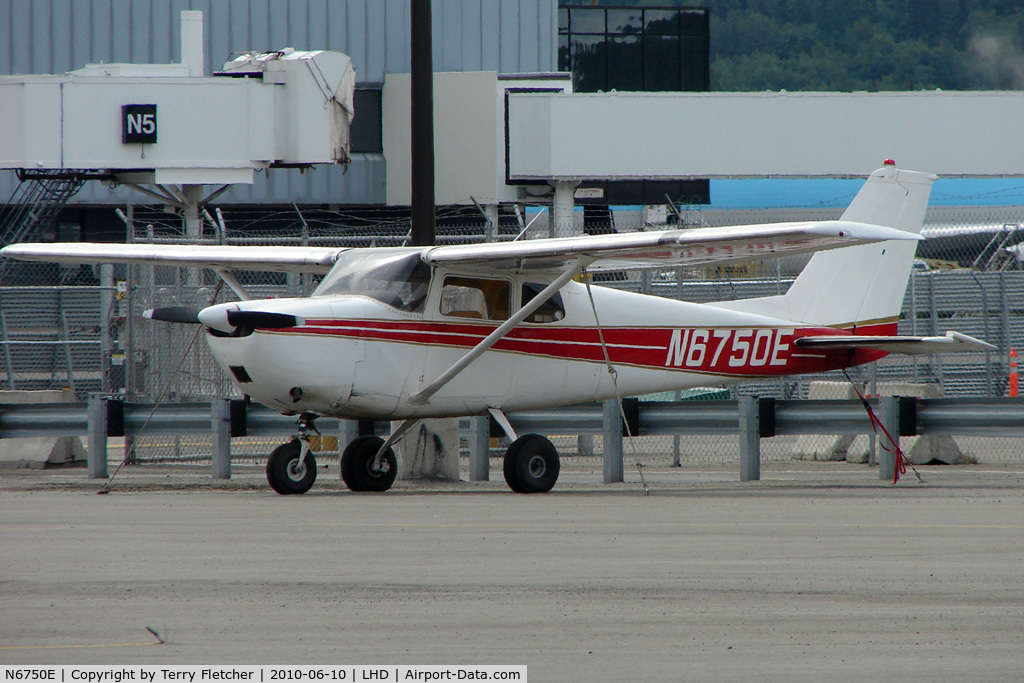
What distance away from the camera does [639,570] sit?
653 cm

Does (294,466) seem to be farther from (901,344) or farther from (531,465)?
(901,344)

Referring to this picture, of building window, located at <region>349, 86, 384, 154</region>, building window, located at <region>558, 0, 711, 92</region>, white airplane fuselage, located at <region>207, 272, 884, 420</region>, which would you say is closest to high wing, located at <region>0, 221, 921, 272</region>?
white airplane fuselage, located at <region>207, 272, 884, 420</region>

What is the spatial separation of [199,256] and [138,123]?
2067cm

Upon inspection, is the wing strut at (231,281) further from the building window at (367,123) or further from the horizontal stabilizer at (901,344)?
the building window at (367,123)

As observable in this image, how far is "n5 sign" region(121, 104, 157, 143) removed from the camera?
3188cm

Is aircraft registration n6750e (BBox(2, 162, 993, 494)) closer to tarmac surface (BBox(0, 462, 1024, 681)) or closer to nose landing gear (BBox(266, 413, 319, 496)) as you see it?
nose landing gear (BBox(266, 413, 319, 496))

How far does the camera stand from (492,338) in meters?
11.1

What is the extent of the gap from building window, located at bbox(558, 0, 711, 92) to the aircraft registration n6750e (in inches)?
1853

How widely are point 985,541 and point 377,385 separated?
5.14 meters

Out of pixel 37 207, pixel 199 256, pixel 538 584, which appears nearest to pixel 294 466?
pixel 199 256

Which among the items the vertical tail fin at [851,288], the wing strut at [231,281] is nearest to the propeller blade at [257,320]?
the wing strut at [231,281]

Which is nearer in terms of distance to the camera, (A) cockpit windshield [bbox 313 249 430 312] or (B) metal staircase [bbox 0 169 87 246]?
(A) cockpit windshield [bbox 313 249 430 312]

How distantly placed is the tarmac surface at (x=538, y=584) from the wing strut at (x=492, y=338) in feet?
3.32

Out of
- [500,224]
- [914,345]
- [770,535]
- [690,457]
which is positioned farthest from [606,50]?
[770,535]
